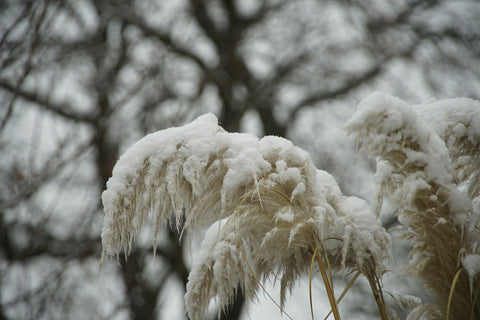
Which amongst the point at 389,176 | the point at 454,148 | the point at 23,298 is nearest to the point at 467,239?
the point at 389,176

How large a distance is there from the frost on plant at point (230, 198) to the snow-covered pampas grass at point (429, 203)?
117mm

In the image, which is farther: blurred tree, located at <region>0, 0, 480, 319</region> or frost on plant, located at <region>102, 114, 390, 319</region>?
blurred tree, located at <region>0, 0, 480, 319</region>

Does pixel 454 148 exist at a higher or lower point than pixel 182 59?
higher

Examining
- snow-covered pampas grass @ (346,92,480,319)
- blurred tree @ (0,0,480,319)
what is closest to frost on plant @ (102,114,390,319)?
snow-covered pampas grass @ (346,92,480,319)

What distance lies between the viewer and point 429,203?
1015mm

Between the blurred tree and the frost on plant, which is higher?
the frost on plant

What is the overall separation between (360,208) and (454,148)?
419 mm

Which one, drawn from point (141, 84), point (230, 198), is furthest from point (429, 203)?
point (141, 84)

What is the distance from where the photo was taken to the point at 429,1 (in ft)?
14.7

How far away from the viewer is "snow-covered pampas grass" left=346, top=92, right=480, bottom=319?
96 cm

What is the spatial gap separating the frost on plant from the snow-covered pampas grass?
12 centimetres

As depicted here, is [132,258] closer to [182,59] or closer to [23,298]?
[23,298]

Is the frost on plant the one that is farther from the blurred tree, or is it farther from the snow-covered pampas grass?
the blurred tree

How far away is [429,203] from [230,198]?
0.55 metres
